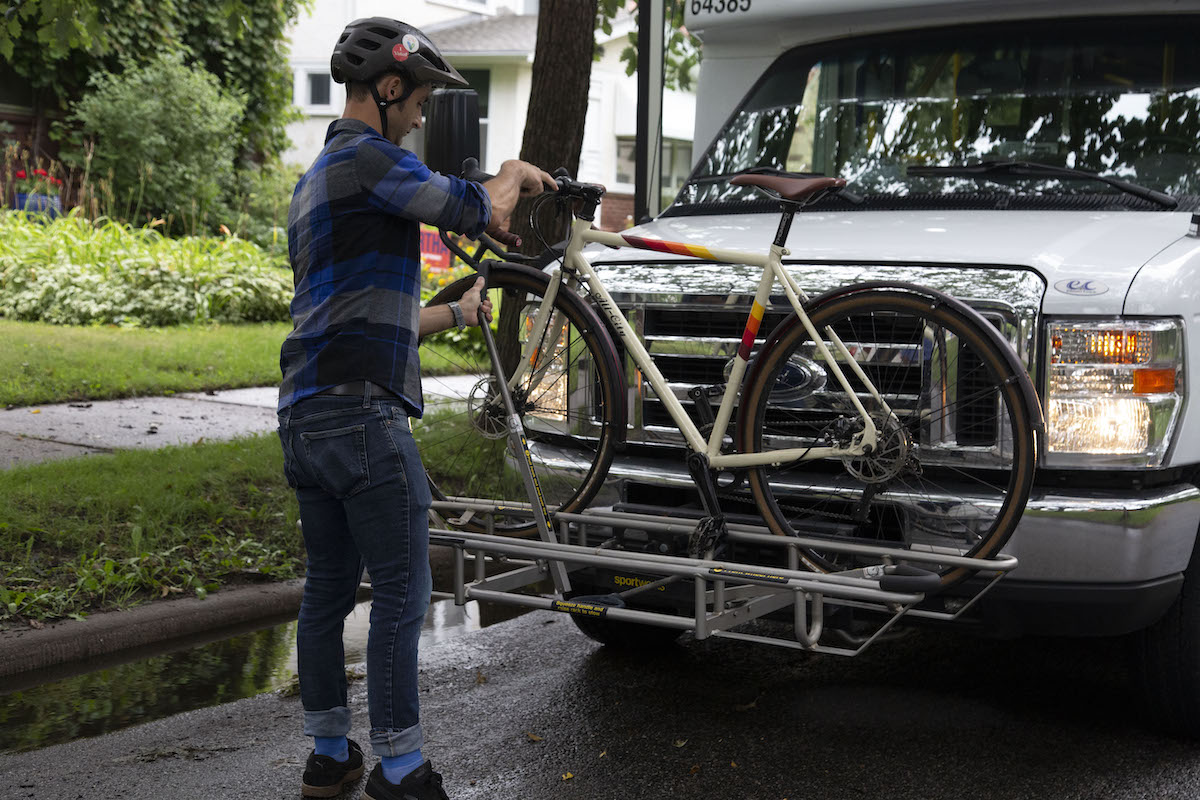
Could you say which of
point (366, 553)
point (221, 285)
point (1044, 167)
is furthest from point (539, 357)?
point (221, 285)

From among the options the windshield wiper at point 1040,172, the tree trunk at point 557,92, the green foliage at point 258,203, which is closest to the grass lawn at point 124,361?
the tree trunk at point 557,92

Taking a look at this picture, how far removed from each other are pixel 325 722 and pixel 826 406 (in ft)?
5.79

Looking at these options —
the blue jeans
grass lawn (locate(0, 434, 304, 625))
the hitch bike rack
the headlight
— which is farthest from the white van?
grass lawn (locate(0, 434, 304, 625))

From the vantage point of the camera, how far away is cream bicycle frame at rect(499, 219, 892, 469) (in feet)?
13.5

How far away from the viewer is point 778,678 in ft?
17.3

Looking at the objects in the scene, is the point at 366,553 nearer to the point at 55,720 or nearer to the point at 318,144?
the point at 55,720

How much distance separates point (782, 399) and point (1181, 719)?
5.23ft

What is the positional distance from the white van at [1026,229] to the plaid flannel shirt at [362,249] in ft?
3.65

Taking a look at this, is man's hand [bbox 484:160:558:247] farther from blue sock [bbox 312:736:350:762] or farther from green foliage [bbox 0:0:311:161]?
green foliage [bbox 0:0:311:161]

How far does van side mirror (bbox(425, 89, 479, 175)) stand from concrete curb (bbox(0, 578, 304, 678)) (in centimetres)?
250

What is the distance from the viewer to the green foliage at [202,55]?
18828 millimetres

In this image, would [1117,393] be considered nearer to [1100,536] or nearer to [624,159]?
[1100,536]

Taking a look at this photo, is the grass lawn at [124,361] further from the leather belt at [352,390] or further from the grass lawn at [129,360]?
the leather belt at [352,390]

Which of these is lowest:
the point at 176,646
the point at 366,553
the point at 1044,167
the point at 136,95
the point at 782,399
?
the point at 176,646
